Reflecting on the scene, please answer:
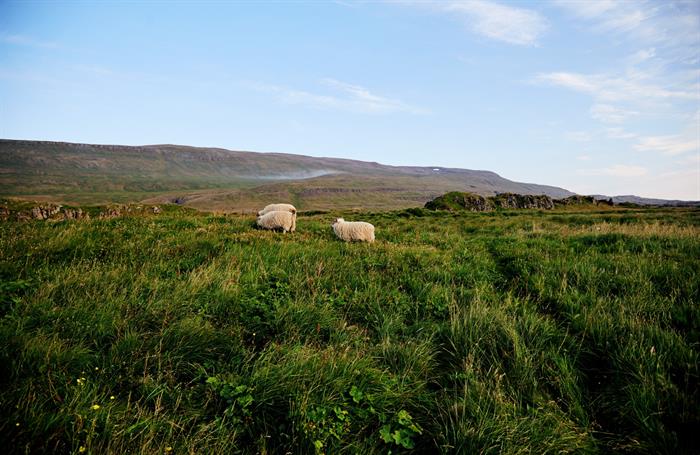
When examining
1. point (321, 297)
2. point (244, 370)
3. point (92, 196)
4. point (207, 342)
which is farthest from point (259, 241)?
point (92, 196)

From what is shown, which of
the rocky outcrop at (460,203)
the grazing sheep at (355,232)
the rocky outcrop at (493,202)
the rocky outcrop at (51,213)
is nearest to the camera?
the grazing sheep at (355,232)

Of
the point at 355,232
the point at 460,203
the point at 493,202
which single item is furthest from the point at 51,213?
the point at 493,202

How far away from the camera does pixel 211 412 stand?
2654 millimetres

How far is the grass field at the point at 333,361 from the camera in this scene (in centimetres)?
239

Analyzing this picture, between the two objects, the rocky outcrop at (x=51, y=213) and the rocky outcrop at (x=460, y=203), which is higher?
the rocky outcrop at (x=460, y=203)

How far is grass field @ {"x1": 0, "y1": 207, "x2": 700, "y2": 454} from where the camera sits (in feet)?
7.83

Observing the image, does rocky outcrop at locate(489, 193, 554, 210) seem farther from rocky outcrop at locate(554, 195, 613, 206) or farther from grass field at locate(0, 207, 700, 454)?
grass field at locate(0, 207, 700, 454)

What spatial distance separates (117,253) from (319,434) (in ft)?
19.9

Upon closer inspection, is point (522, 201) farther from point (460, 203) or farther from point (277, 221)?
point (277, 221)

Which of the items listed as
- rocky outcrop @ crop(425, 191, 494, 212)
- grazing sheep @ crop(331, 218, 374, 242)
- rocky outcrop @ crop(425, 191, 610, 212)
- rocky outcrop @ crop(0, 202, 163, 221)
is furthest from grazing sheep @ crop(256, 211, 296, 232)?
rocky outcrop @ crop(425, 191, 494, 212)

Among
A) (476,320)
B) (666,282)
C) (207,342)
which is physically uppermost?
(666,282)

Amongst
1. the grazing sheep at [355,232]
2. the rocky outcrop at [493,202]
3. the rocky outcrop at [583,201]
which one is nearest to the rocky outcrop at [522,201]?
the rocky outcrop at [493,202]

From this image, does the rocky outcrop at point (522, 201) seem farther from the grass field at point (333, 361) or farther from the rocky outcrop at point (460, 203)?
the grass field at point (333, 361)

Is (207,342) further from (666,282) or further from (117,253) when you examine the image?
(666,282)
